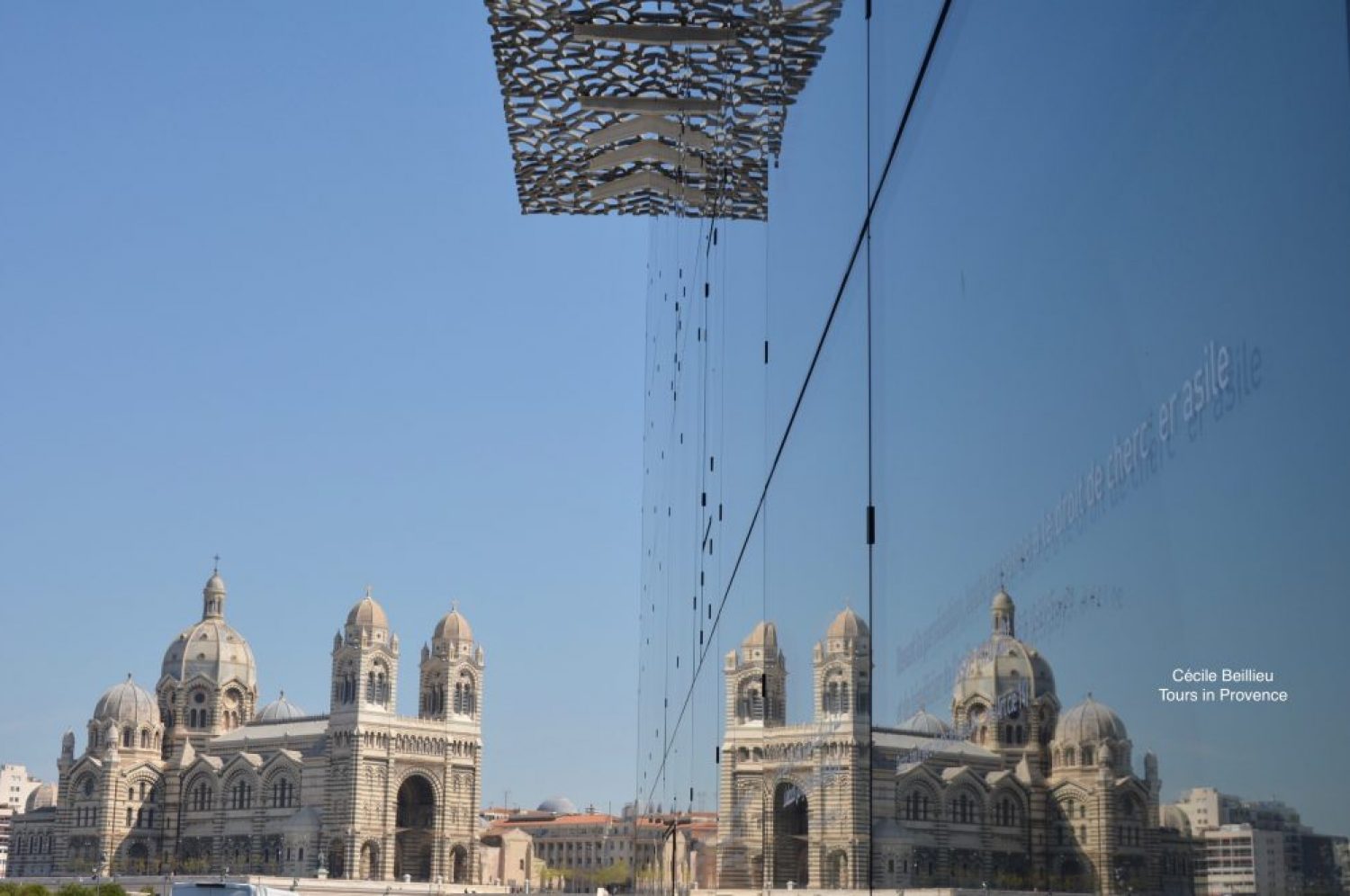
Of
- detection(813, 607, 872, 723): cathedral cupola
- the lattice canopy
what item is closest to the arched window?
the lattice canopy

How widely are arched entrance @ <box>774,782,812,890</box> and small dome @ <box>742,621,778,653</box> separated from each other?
0.58 m

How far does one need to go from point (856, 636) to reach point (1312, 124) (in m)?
2.52

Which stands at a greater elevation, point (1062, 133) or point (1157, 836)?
point (1062, 133)

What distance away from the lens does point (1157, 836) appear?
6.16 ft

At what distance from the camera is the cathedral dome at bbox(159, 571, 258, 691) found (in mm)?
86500

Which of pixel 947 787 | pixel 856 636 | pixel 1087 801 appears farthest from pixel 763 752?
pixel 1087 801

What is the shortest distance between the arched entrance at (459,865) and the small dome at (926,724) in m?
76.1

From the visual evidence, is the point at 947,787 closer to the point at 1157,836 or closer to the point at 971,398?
the point at 971,398

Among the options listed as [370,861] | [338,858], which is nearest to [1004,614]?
[338,858]

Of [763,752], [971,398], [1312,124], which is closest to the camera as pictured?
[1312,124]

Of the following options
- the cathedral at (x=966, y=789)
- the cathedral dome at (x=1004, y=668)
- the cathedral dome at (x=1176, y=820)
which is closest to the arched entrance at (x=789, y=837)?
the cathedral at (x=966, y=789)

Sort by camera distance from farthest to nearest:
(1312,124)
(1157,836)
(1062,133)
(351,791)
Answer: (351,791) → (1062,133) → (1157,836) → (1312,124)

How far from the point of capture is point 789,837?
482cm

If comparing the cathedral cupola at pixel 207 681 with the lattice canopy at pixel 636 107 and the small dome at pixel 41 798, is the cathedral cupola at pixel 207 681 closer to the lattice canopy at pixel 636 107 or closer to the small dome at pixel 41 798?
the small dome at pixel 41 798
